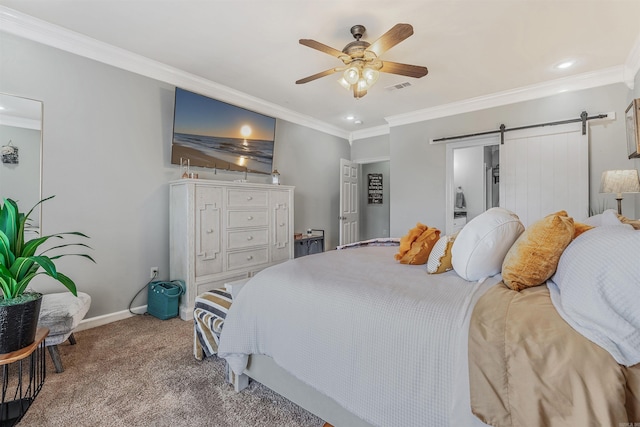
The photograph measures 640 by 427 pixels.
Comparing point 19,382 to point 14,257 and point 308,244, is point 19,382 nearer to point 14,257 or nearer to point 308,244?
A: point 14,257

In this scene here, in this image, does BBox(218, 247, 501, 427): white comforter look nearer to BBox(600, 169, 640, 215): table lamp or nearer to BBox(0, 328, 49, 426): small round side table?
BBox(0, 328, 49, 426): small round side table

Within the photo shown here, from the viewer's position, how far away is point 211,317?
1798 mm

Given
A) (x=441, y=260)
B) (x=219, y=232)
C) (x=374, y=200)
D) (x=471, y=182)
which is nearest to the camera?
(x=441, y=260)

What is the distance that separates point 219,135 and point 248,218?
1.08m

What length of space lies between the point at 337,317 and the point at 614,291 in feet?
Answer: 2.98

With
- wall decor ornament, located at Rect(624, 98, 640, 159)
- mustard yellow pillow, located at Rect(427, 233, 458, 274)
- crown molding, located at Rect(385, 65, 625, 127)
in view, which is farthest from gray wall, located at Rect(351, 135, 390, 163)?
mustard yellow pillow, located at Rect(427, 233, 458, 274)

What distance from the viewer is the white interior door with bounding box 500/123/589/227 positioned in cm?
328

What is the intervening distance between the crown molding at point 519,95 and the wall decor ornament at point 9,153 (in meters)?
4.41

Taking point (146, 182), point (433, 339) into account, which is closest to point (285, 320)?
point (433, 339)

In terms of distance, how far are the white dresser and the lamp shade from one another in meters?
3.46

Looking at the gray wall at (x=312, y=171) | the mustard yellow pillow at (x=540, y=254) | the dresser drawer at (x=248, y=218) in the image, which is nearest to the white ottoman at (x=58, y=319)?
the dresser drawer at (x=248, y=218)

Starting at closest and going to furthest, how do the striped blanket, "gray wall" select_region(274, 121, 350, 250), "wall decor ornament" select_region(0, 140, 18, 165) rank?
the striped blanket → "wall decor ornament" select_region(0, 140, 18, 165) → "gray wall" select_region(274, 121, 350, 250)

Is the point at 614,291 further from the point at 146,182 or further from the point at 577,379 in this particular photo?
the point at 146,182

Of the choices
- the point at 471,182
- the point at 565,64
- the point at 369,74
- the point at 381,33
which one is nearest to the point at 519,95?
the point at 565,64
